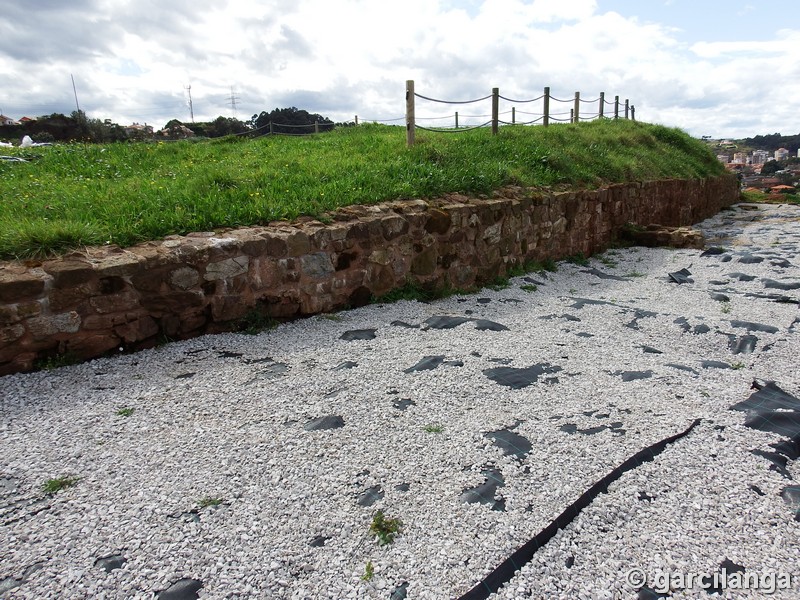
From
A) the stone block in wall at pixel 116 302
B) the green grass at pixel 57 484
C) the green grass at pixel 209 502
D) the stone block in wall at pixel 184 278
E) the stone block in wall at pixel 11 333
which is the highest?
the stone block in wall at pixel 184 278

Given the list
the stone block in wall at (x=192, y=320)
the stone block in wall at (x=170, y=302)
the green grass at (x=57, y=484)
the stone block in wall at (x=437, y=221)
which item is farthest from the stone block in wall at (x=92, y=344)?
the stone block in wall at (x=437, y=221)

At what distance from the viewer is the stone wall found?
3586 millimetres

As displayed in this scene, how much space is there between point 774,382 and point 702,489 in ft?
5.49

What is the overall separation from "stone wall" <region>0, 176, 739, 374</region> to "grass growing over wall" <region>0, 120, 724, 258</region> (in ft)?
0.73

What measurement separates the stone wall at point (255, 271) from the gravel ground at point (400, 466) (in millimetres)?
250

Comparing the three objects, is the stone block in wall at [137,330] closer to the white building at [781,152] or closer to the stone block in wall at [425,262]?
the stone block in wall at [425,262]

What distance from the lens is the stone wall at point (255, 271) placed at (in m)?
3.59

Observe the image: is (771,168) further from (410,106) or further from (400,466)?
(400,466)

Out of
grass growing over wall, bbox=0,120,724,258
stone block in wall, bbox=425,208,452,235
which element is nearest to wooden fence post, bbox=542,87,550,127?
grass growing over wall, bbox=0,120,724,258

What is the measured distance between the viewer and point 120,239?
4.17m

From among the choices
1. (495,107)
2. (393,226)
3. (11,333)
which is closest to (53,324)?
(11,333)

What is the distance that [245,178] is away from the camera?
596 cm

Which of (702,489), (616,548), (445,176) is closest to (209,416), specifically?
(616,548)

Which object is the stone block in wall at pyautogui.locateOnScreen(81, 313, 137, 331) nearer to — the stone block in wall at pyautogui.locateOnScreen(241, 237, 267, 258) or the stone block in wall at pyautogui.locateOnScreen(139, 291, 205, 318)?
the stone block in wall at pyautogui.locateOnScreen(139, 291, 205, 318)
